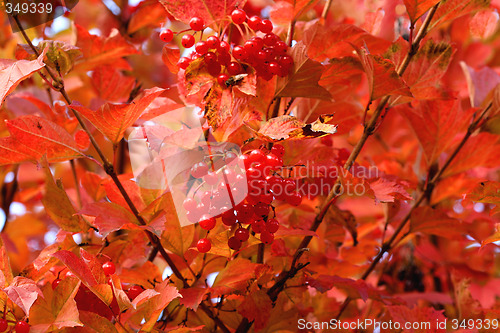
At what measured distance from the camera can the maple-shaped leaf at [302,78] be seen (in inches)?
33.1

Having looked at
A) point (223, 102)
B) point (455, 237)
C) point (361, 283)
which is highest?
point (223, 102)

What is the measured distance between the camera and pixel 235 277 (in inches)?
32.3

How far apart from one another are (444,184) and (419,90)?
421 mm

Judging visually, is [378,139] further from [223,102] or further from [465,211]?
[223,102]

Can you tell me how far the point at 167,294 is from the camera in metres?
0.72

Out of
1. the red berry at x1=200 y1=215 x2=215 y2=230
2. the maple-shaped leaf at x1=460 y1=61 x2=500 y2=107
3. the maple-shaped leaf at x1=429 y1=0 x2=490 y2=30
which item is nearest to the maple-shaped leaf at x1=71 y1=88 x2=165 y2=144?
the red berry at x1=200 y1=215 x2=215 y2=230

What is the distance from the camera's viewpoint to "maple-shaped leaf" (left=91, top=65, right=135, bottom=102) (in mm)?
1243

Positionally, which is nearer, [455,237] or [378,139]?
[455,237]

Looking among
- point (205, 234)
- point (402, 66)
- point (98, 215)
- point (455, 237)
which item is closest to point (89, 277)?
point (98, 215)

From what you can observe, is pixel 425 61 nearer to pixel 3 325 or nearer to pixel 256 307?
pixel 256 307

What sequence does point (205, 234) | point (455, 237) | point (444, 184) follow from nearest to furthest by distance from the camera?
point (205, 234)
point (455, 237)
point (444, 184)

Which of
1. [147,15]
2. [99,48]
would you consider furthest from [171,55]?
[147,15]

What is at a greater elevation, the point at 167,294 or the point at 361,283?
the point at 167,294

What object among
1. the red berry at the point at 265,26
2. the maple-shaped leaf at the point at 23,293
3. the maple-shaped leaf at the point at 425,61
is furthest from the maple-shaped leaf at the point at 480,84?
the maple-shaped leaf at the point at 23,293
